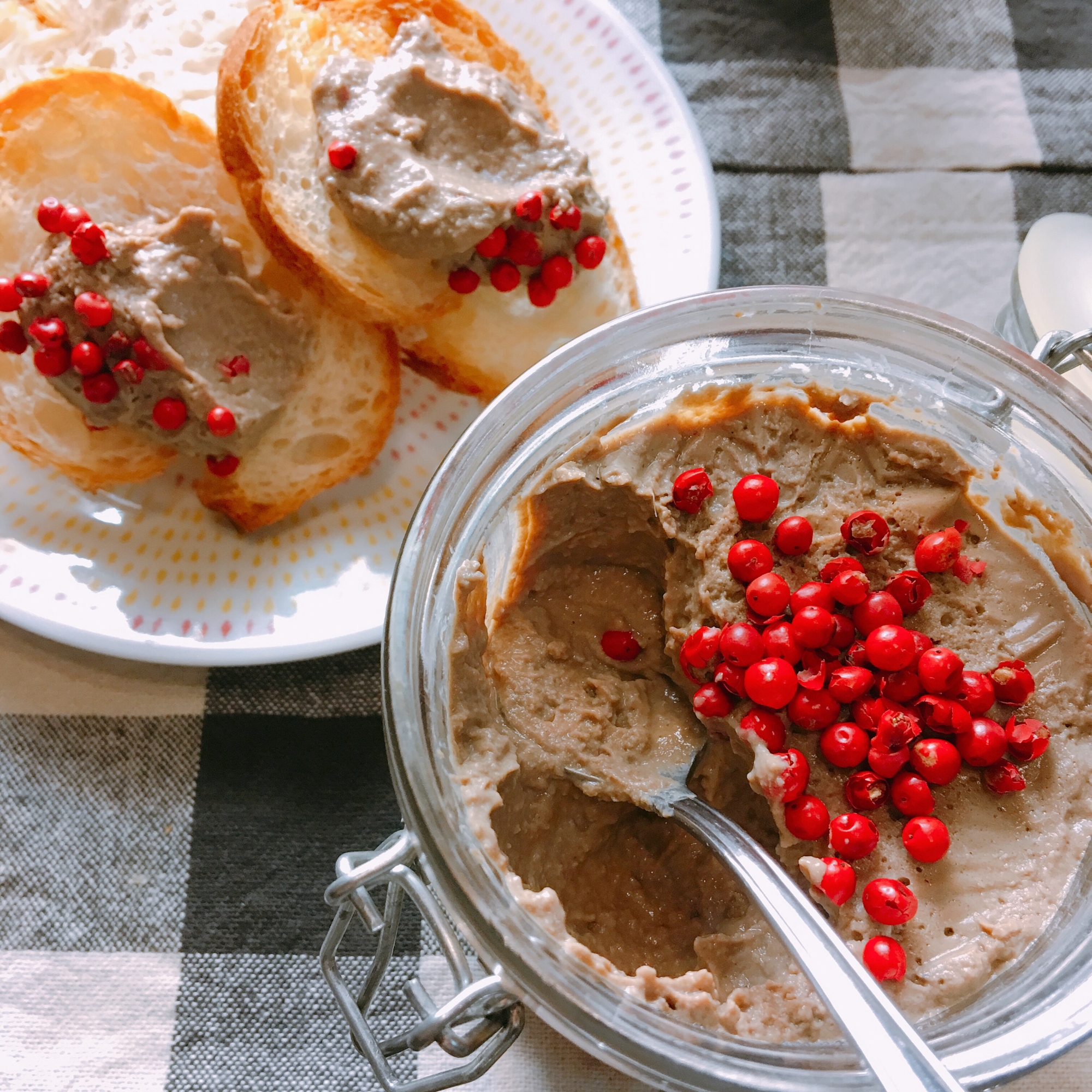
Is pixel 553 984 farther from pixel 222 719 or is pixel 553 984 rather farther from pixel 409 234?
pixel 409 234

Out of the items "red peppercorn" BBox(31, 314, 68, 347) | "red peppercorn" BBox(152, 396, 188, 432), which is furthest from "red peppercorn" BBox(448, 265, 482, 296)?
"red peppercorn" BBox(31, 314, 68, 347)

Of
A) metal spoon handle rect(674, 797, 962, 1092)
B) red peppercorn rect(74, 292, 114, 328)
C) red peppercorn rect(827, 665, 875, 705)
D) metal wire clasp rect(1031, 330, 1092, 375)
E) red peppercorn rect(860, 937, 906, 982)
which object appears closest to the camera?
metal spoon handle rect(674, 797, 962, 1092)

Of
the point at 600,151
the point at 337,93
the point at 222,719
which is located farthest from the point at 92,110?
the point at 222,719

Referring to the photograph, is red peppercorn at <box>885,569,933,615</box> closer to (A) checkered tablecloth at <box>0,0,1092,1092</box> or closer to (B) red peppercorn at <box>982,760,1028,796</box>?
(B) red peppercorn at <box>982,760,1028,796</box>

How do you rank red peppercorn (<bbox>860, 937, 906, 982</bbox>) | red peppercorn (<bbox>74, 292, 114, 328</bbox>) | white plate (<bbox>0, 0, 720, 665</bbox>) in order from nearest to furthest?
red peppercorn (<bbox>860, 937, 906, 982</bbox>) → red peppercorn (<bbox>74, 292, 114, 328</bbox>) → white plate (<bbox>0, 0, 720, 665</bbox>)

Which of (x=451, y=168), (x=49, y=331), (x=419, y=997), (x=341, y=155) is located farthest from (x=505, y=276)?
(x=419, y=997)

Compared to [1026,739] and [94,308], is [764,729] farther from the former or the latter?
[94,308]
